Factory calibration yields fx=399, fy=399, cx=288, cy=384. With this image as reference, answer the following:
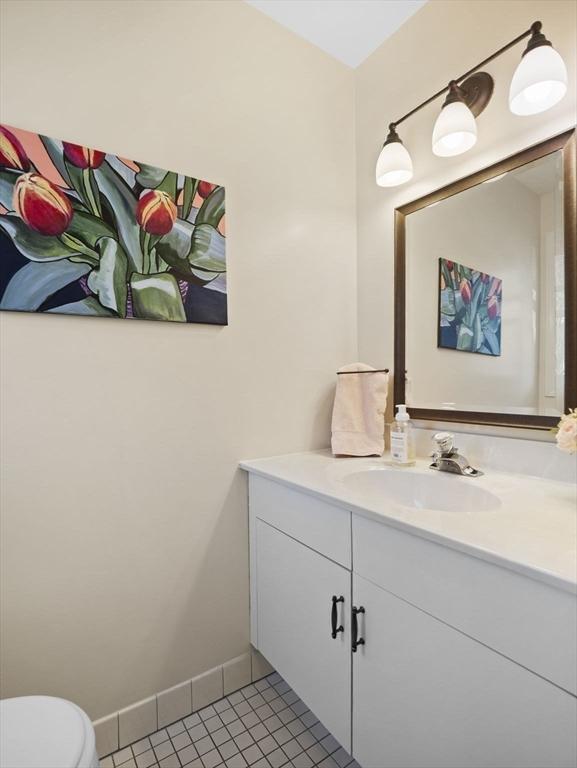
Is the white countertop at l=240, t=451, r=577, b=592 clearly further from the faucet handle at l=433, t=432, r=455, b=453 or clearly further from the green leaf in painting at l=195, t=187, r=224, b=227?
the green leaf in painting at l=195, t=187, r=224, b=227

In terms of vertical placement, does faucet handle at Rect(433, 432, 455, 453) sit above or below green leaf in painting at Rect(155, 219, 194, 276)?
below

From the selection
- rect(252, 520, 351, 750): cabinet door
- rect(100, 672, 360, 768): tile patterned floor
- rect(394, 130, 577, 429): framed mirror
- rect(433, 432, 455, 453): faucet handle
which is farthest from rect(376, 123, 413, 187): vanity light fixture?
rect(100, 672, 360, 768): tile patterned floor

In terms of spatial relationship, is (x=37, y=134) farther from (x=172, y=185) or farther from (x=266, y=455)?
(x=266, y=455)

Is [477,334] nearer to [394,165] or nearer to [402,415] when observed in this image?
[402,415]

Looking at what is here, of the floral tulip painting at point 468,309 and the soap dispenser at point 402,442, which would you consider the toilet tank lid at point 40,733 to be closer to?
the soap dispenser at point 402,442

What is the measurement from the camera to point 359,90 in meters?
1.73

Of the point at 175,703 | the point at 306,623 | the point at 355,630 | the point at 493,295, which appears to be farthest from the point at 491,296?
the point at 175,703

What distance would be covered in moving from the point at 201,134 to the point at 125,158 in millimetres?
306

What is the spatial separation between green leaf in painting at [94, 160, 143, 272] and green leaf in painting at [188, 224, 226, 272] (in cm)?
18

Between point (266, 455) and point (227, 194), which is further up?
point (227, 194)

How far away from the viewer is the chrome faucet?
1.24 meters

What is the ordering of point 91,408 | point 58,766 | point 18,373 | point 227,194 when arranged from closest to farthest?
point 58,766 → point 18,373 → point 91,408 → point 227,194

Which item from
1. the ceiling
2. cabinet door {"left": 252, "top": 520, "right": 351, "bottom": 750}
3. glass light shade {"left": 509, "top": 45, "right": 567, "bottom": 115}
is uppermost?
the ceiling

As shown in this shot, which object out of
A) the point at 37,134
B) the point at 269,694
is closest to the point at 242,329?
the point at 37,134
